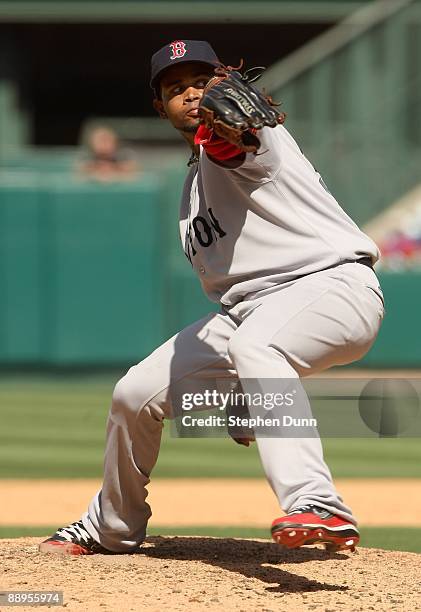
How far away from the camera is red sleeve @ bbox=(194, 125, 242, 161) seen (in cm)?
340

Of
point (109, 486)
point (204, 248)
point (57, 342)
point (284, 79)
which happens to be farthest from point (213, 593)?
point (284, 79)

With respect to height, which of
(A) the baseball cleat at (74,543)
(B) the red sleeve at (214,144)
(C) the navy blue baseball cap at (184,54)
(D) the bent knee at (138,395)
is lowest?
(A) the baseball cleat at (74,543)

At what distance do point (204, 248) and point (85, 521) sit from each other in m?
1.07

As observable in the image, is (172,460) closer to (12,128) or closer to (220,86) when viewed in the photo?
(220,86)

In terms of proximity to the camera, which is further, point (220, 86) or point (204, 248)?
point (204, 248)

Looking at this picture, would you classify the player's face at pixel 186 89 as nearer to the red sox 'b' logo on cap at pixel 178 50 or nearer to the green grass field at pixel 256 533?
the red sox 'b' logo on cap at pixel 178 50

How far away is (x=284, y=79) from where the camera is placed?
1332cm

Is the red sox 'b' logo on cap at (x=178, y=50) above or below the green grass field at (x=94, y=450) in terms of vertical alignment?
above

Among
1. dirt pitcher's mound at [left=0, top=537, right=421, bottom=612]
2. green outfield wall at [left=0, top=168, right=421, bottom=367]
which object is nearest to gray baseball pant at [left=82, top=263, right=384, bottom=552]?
dirt pitcher's mound at [left=0, top=537, right=421, bottom=612]

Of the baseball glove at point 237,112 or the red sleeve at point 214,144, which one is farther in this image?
the red sleeve at point 214,144

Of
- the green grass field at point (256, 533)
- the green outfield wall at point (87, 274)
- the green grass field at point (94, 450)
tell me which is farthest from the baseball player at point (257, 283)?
the green outfield wall at point (87, 274)

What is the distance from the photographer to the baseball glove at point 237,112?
128 inches

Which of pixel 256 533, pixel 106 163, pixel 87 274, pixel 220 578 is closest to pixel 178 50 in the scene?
pixel 220 578

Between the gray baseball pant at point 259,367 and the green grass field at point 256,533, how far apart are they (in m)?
0.87
